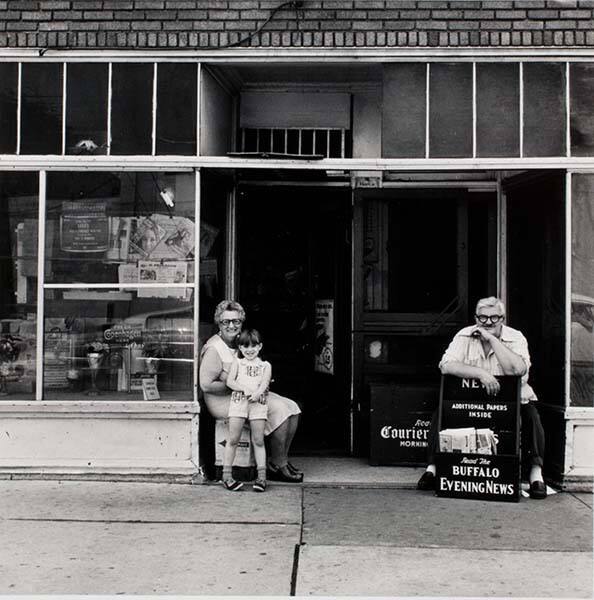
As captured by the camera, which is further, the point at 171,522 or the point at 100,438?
the point at 100,438

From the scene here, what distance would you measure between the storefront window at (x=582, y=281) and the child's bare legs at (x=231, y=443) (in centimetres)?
282

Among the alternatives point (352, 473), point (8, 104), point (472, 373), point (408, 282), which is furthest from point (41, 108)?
point (472, 373)

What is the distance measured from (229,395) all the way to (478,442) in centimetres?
208

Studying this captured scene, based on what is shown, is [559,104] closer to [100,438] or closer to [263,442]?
[263,442]

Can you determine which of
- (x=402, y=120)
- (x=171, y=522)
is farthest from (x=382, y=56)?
(x=171, y=522)

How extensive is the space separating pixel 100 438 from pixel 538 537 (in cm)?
362

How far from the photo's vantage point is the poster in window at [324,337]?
8898 millimetres

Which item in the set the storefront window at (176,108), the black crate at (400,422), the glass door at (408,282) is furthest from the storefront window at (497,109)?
the storefront window at (176,108)

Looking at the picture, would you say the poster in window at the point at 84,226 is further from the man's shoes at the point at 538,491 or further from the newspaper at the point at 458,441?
the man's shoes at the point at 538,491

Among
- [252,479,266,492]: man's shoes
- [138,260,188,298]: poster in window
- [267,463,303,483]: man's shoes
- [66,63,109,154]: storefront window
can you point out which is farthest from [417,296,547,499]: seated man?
[66,63,109,154]: storefront window

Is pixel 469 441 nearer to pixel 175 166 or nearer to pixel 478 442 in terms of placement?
pixel 478 442

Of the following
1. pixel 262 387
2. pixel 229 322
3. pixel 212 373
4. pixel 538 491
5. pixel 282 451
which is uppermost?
pixel 229 322

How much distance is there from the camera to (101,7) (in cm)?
750

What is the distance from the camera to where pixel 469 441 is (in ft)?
22.3
